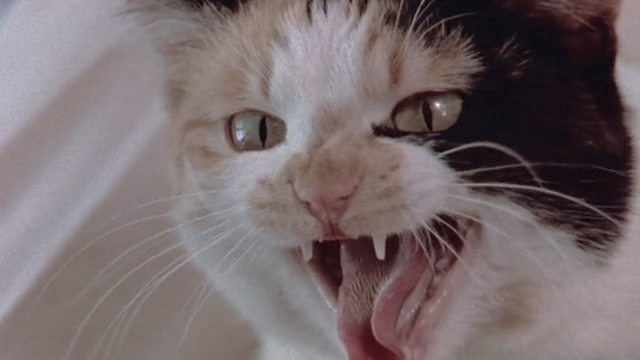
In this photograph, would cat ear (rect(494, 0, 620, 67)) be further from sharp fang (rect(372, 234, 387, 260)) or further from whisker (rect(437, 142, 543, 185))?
sharp fang (rect(372, 234, 387, 260))

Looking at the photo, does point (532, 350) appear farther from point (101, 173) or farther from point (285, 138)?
point (101, 173)

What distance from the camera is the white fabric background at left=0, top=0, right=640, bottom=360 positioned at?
0.79 m

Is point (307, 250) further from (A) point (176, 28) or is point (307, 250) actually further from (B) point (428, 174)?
(A) point (176, 28)

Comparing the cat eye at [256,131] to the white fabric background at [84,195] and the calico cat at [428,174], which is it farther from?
the white fabric background at [84,195]

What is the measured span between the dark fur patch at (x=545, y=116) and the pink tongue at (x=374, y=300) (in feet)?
0.29

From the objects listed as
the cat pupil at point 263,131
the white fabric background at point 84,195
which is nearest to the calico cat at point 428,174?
the cat pupil at point 263,131

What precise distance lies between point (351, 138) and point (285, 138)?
8 centimetres

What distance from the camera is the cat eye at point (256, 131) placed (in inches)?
27.0

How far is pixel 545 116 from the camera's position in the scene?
636 mm

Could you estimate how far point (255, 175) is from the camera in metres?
0.65

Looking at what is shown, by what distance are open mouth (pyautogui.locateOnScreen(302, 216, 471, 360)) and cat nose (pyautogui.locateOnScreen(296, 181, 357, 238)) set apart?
0.17ft

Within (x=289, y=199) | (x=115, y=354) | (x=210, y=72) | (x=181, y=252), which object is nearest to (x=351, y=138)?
(x=289, y=199)

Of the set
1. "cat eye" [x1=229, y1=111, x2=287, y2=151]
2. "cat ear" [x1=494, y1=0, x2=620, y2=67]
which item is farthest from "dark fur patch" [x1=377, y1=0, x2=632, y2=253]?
"cat eye" [x1=229, y1=111, x2=287, y2=151]

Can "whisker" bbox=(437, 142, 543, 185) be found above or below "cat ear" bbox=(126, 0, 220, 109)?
below
